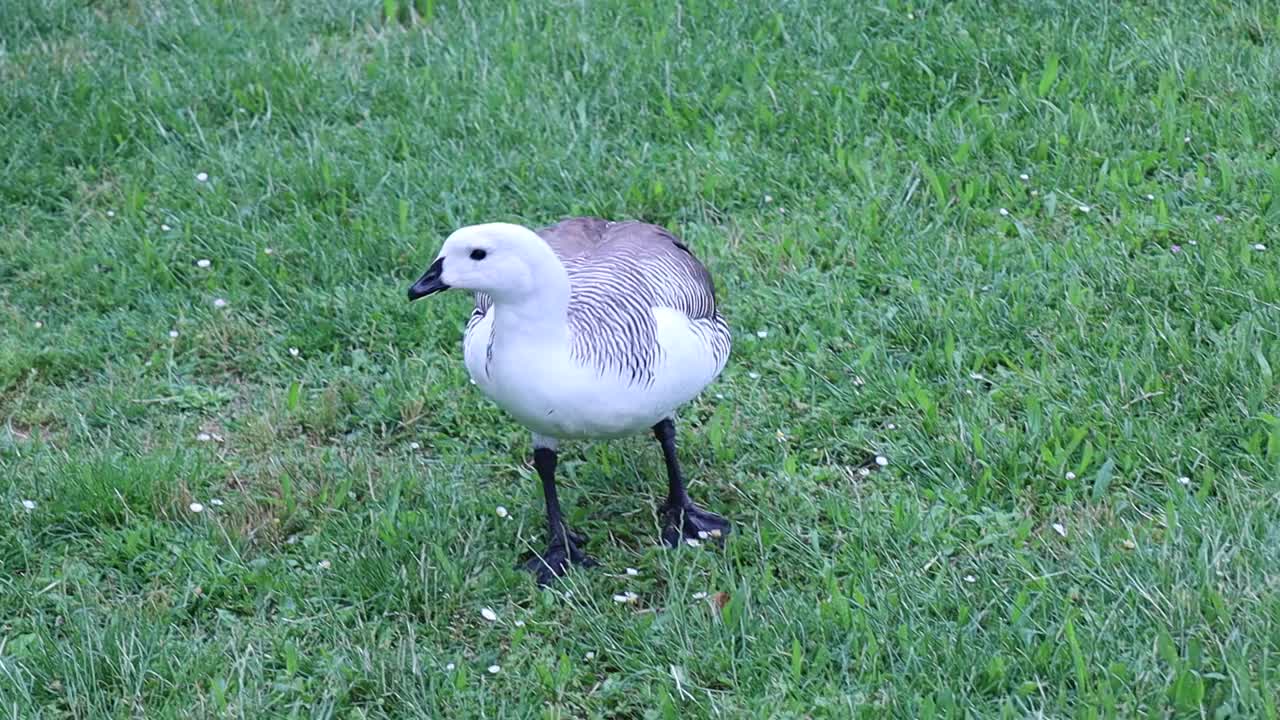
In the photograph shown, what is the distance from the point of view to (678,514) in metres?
4.43

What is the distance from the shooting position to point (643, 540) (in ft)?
14.6

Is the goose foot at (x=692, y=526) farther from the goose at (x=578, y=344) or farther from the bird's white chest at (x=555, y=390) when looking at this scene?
the bird's white chest at (x=555, y=390)

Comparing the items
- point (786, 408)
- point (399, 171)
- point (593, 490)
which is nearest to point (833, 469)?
point (786, 408)

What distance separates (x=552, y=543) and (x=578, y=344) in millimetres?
719

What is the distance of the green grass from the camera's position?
3.79m

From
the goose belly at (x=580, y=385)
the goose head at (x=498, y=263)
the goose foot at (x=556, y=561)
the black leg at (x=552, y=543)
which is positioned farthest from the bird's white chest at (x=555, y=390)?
the goose foot at (x=556, y=561)

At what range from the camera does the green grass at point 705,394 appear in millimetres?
3793

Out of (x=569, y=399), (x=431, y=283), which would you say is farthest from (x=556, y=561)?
(x=431, y=283)

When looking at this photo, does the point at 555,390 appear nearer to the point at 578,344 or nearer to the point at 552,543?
the point at 578,344

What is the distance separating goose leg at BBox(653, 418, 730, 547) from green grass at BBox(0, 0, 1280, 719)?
0.11 m

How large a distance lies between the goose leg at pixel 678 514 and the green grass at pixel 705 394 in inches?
4.4

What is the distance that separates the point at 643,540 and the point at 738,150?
2392mm

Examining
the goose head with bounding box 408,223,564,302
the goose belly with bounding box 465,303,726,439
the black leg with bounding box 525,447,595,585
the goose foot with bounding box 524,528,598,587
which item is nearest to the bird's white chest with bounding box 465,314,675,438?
the goose belly with bounding box 465,303,726,439

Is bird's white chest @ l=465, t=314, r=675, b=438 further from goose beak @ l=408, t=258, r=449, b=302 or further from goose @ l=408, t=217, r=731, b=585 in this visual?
goose beak @ l=408, t=258, r=449, b=302
